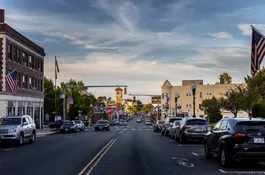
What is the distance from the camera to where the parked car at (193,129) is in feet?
86.1

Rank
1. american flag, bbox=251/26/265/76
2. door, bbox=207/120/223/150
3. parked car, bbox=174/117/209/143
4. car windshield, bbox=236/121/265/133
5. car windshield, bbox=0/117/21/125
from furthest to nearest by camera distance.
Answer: car windshield, bbox=0/117/21/125, parked car, bbox=174/117/209/143, american flag, bbox=251/26/265/76, door, bbox=207/120/223/150, car windshield, bbox=236/121/265/133

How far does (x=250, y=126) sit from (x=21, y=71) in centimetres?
4228

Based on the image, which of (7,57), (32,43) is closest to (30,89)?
(32,43)

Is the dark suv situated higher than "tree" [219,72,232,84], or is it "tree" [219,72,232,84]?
"tree" [219,72,232,84]

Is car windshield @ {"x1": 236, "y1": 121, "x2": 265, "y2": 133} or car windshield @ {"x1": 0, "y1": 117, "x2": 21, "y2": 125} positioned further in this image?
car windshield @ {"x1": 0, "y1": 117, "x2": 21, "y2": 125}

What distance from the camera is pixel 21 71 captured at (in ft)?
171

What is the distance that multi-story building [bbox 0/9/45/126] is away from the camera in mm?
45781

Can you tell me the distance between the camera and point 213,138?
15.8 m

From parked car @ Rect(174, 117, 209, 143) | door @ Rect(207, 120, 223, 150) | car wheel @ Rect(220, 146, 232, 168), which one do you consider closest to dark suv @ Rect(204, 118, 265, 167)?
car wheel @ Rect(220, 146, 232, 168)

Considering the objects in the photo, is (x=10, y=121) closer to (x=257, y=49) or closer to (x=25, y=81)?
(x=257, y=49)

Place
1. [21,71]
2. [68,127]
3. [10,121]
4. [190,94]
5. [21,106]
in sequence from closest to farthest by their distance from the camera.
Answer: [10,121], [68,127], [21,71], [21,106], [190,94]

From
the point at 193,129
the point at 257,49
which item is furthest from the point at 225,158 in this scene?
the point at 193,129

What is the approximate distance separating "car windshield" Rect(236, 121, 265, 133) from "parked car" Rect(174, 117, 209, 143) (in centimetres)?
1218

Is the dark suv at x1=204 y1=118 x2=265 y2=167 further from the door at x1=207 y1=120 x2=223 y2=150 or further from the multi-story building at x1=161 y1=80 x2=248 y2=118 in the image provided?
the multi-story building at x1=161 y1=80 x2=248 y2=118
